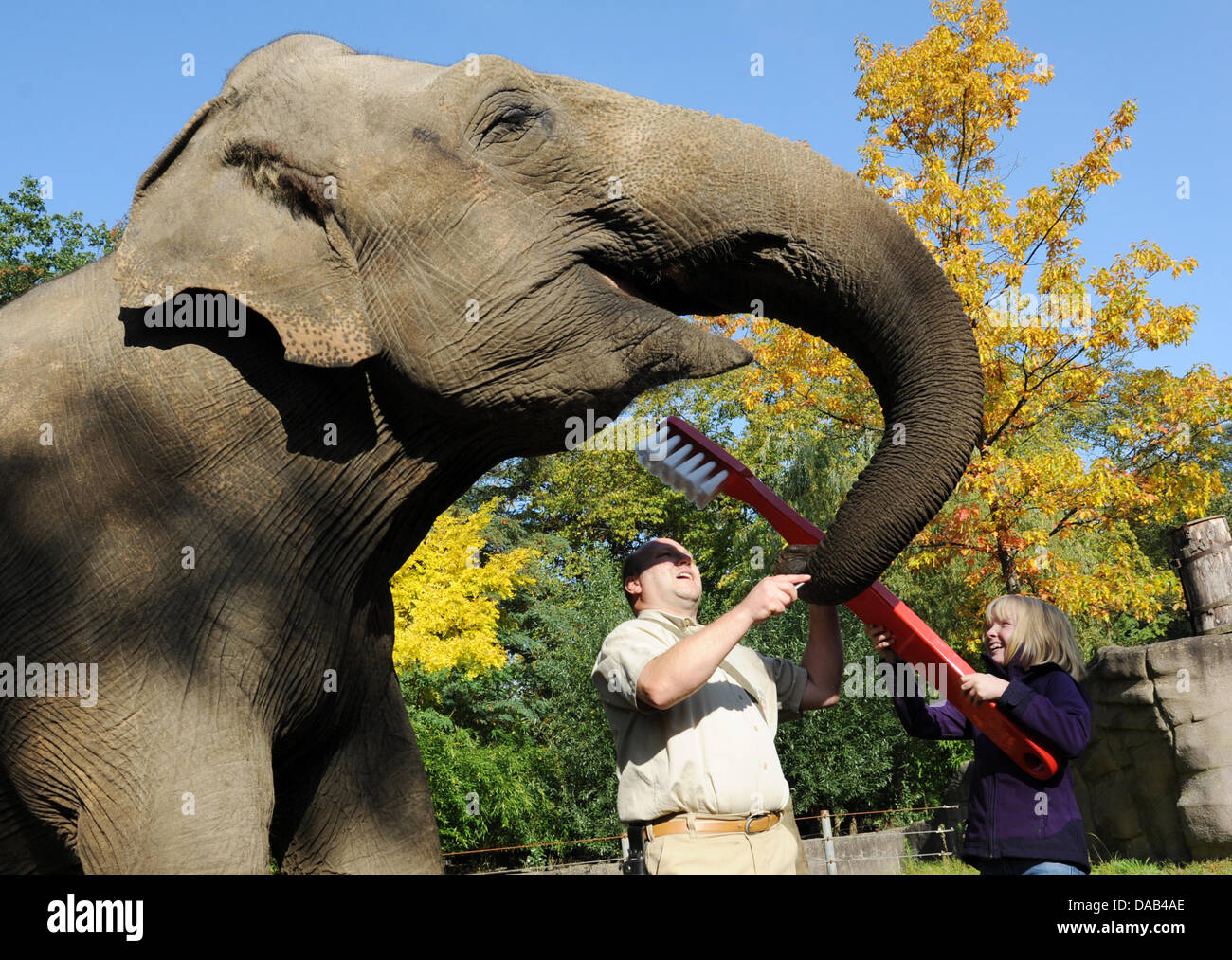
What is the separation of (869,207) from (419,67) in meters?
1.20

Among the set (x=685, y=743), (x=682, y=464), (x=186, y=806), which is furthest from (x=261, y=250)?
(x=685, y=743)

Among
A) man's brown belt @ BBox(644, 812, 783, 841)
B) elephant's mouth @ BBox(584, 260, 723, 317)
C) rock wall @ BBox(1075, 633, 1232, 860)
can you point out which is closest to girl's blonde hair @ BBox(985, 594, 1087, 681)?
man's brown belt @ BBox(644, 812, 783, 841)

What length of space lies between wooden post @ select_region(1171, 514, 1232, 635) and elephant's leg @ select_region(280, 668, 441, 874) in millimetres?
9858

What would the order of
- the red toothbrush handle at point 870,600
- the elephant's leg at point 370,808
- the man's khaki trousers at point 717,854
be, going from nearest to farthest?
the elephant's leg at point 370,808
the man's khaki trousers at point 717,854
the red toothbrush handle at point 870,600

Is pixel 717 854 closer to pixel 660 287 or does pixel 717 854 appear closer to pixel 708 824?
pixel 708 824

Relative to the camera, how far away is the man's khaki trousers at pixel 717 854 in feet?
10.8

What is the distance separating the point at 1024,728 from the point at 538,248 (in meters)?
2.59

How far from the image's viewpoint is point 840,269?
2.70 metres

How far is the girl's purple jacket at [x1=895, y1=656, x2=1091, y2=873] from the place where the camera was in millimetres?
3980

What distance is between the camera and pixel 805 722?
21.2 m

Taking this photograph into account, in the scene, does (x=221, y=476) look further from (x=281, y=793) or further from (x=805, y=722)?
(x=805, y=722)

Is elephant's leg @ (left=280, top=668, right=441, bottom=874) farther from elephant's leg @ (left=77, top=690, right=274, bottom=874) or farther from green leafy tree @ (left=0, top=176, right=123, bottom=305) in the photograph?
green leafy tree @ (left=0, top=176, right=123, bottom=305)

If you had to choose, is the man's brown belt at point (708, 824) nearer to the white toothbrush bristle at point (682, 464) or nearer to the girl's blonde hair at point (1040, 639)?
the white toothbrush bristle at point (682, 464)

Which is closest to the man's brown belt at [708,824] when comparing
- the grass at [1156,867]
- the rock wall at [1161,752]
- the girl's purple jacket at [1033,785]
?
the girl's purple jacket at [1033,785]
